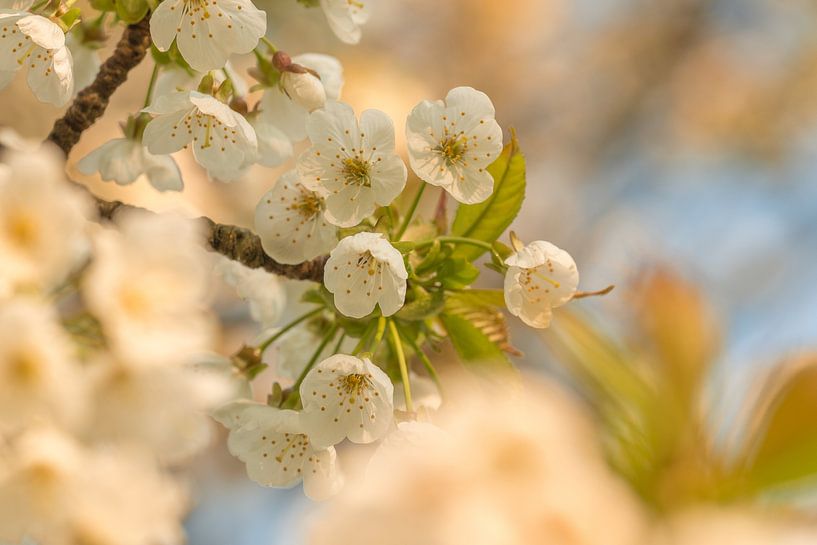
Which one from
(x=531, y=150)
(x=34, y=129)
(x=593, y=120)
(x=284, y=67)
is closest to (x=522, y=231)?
(x=531, y=150)

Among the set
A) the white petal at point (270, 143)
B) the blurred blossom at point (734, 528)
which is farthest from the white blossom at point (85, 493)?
the white petal at point (270, 143)

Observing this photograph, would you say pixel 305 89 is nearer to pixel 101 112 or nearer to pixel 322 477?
pixel 101 112

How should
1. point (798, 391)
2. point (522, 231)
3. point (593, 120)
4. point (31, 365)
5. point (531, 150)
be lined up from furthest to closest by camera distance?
point (593, 120) < point (531, 150) < point (522, 231) < point (798, 391) < point (31, 365)

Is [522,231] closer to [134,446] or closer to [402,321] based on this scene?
[402,321]

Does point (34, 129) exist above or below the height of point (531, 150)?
below

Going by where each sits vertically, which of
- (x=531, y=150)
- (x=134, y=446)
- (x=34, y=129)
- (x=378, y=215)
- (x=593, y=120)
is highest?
(x=593, y=120)

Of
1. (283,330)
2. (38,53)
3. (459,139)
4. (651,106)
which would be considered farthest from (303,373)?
(651,106)

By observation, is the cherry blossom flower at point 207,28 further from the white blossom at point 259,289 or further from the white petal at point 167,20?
Result: the white blossom at point 259,289
